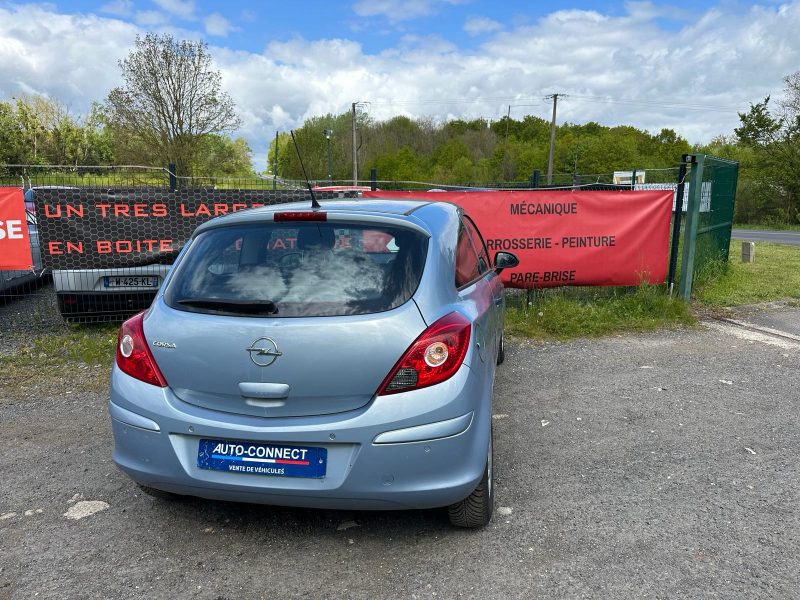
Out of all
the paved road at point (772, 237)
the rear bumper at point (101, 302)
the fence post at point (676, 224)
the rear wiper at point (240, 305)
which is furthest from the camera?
the paved road at point (772, 237)

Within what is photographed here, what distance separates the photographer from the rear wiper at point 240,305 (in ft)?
8.95

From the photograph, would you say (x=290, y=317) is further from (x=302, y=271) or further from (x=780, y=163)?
(x=780, y=163)

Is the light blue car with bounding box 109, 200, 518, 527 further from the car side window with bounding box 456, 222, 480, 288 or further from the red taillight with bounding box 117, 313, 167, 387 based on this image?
the car side window with bounding box 456, 222, 480, 288

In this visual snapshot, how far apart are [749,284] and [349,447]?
9.54 m

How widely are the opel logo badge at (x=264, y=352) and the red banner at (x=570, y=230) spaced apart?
5.20m

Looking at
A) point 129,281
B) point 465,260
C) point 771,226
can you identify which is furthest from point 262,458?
point 771,226

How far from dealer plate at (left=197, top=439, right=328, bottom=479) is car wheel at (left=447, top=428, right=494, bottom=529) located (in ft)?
2.50

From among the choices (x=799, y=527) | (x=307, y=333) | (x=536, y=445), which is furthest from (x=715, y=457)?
(x=307, y=333)

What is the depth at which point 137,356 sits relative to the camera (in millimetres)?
2859

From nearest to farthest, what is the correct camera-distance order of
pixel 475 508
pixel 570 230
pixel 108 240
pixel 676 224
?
pixel 475 508 → pixel 108 240 → pixel 570 230 → pixel 676 224

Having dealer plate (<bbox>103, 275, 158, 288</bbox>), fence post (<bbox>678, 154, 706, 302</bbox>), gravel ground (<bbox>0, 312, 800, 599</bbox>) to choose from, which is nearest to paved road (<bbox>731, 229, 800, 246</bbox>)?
fence post (<bbox>678, 154, 706, 302</bbox>)

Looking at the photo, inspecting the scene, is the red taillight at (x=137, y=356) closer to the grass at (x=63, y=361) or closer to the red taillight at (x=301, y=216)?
the red taillight at (x=301, y=216)

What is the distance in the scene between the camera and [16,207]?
6719 mm

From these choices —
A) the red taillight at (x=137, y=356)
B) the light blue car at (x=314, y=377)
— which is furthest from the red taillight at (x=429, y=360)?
the red taillight at (x=137, y=356)
